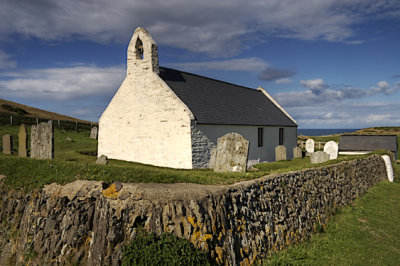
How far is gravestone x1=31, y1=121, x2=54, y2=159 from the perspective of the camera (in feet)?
48.3

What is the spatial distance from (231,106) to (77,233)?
1974 cm

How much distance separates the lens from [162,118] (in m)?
19.6

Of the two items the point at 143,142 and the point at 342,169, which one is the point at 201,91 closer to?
the point at 143,142

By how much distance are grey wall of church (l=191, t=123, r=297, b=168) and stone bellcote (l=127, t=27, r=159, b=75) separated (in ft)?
17.7

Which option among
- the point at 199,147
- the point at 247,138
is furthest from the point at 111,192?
the point at 247,138

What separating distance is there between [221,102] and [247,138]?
11.7 ft

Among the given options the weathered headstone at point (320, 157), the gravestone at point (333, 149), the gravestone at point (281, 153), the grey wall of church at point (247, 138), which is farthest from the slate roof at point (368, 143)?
the weathered headstone at point (320, 157)

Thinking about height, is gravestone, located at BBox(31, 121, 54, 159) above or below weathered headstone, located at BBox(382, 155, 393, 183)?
above

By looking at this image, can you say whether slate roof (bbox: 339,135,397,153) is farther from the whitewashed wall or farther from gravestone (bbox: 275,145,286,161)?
the whitewashed wall

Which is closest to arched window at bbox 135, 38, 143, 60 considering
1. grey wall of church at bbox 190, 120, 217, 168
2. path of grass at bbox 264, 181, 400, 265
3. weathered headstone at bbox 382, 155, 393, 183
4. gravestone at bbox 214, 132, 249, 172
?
grey wall of church at bbox 190, 120, 217, 168

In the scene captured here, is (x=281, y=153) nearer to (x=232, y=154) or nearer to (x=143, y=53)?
(x=143, y=53)

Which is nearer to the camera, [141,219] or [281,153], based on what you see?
[141,219]

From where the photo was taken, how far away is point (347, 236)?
403 inches

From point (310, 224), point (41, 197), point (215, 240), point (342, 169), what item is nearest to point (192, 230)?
point (215, 240)
